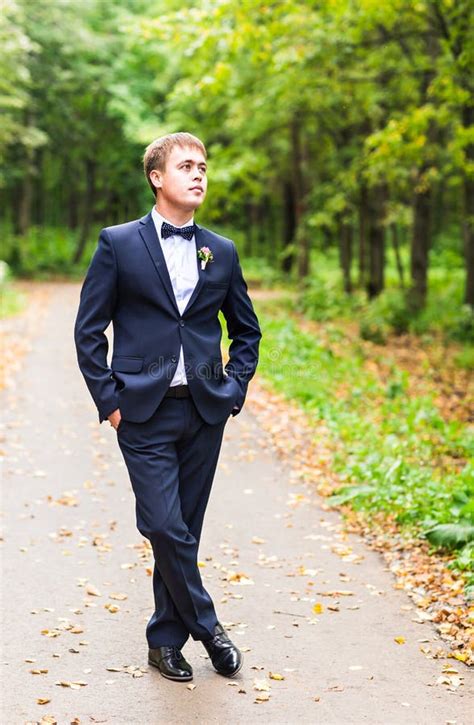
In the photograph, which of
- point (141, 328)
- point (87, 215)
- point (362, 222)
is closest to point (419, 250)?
point (362, 222)

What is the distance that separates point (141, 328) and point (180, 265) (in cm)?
36

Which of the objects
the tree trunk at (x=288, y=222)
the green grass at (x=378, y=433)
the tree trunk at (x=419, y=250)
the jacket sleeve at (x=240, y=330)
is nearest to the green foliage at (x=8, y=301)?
the green grass at (x=378, y=433)

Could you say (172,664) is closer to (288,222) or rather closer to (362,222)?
(362,222)

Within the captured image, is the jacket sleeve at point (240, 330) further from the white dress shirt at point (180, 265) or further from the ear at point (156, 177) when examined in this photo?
the ear at point (156, 177)

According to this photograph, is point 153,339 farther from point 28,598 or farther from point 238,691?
point 28,598

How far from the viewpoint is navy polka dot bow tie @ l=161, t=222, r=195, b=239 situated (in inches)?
181

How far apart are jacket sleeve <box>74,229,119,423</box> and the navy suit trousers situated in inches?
6.5

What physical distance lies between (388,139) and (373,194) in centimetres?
1160

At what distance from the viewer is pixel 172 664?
4777mm

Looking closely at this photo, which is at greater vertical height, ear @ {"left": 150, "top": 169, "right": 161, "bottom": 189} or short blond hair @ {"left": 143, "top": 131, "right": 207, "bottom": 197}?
short blond hair @ {"left": 143, "top": 131, "right": 207, "bottom": 197}

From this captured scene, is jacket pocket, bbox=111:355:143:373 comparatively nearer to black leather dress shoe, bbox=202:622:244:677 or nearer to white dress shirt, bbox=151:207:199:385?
white dress shirt, bbox=151:207:199:385

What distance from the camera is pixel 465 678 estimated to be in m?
4.82

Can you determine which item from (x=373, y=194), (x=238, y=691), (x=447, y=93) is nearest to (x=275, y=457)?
(x=238, y=691)

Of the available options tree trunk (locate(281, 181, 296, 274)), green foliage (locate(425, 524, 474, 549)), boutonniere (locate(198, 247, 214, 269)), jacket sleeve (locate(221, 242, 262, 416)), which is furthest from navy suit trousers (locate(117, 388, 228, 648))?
tree trunk (locate(281, 181, 296, 274))
